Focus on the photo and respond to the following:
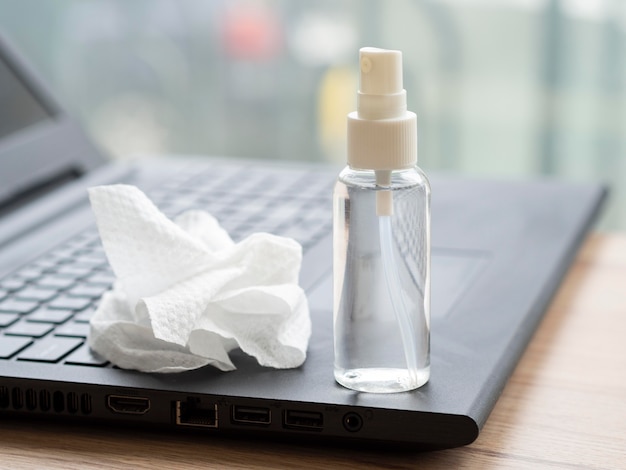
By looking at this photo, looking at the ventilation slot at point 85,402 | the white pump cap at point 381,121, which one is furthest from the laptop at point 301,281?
the white pump cap at point 381,121

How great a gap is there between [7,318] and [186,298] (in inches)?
5.6

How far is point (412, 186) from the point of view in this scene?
1.79 ft

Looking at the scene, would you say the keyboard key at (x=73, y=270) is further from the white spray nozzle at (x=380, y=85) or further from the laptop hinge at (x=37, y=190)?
the white spray nozzle at (x=380, y=85)

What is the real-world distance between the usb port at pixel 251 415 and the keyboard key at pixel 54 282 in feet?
0.71

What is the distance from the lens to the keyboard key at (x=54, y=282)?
0.71 metres

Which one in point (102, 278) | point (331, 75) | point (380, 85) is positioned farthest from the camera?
point (331, 75)

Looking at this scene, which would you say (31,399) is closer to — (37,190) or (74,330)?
(74,330)

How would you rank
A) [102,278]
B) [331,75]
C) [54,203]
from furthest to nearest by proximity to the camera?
[331,75], [54,203], [102,278]

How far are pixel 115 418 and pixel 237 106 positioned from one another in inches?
58.7

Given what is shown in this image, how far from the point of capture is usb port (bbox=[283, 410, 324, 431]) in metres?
0.53

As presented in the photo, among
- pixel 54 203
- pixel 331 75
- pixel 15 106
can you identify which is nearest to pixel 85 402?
pixel 54 203

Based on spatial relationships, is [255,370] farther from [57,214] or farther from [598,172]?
[598,172]

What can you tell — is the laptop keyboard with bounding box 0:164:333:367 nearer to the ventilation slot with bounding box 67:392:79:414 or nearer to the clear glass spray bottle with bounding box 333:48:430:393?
the ventilation slot with bounding box 67:392:79:414

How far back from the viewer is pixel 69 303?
2.23ft
